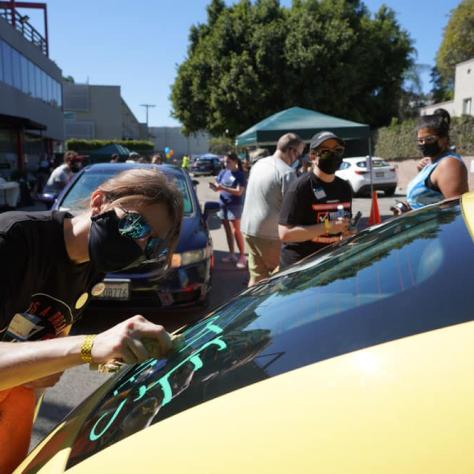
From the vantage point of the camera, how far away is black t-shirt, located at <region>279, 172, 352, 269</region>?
3.54 meters

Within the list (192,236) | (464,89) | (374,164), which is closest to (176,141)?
(464,89)

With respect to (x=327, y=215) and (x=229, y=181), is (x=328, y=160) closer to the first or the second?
(x=327, y=215)

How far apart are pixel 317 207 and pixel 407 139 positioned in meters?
22.3

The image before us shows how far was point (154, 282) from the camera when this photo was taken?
14.7ft

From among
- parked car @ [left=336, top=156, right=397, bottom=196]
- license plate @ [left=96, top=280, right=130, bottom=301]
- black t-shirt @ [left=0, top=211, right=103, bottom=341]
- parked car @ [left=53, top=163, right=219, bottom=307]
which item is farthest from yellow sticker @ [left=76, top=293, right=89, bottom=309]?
parked car @ [left=336, top=156, right=397, bottom=196]

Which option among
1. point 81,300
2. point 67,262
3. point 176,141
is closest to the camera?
point 67,262

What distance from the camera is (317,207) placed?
3568mm

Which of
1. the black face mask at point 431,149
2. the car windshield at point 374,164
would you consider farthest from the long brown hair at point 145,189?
the car windshield at point 374,164

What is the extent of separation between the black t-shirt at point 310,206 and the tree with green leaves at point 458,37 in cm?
4490

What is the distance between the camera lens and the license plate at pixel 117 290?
4426 millimetres

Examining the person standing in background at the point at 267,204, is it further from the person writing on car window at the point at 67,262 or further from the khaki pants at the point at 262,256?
the person writing on car window at the point at 67,262

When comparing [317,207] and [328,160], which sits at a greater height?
[328,160]

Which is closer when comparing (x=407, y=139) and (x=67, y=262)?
(x=67, y=262)

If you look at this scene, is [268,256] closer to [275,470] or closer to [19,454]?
[19,454]
